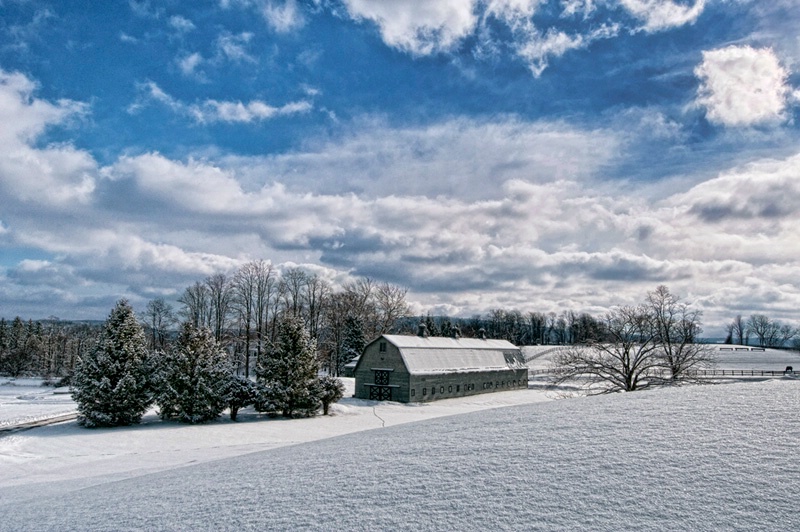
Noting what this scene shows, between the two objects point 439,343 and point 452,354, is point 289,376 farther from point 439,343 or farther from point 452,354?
point 452,354

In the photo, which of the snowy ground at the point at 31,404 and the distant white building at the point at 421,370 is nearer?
the snowy ground at the point at 31,404

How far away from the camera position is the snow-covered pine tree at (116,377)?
1177 inches

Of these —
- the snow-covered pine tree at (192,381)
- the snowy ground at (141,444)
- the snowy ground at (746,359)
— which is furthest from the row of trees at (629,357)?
the snowy ground at (746,359)

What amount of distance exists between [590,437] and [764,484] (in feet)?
9.31

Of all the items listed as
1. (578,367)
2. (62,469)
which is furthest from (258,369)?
(578,367)

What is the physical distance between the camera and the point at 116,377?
30.8 meters

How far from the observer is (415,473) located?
8141 mm

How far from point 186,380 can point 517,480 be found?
96.6 feet

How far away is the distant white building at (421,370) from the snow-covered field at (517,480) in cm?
3111

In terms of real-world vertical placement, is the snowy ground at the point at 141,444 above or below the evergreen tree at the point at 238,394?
below

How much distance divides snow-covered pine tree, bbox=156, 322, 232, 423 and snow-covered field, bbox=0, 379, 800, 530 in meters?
19.6

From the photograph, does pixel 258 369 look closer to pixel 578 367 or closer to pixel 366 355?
pixel 366 355

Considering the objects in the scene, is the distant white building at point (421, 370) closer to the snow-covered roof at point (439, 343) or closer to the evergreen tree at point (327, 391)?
the snow-covered roof at point (439, 343)

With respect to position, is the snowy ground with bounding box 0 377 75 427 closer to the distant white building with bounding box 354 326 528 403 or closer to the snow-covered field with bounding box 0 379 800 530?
the distant white building with bounding box 354 326 528 403
